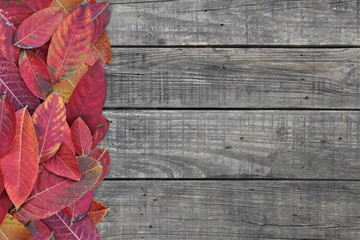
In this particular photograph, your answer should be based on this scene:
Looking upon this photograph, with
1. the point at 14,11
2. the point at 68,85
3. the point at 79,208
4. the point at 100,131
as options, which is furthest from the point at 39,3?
the point at 79,208

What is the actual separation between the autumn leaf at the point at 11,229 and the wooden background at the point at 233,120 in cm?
21

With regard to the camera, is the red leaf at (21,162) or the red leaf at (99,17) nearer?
the red leaf at (21,162)

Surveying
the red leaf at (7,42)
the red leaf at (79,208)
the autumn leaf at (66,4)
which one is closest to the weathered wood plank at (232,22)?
the autumn leaf at (66,4)

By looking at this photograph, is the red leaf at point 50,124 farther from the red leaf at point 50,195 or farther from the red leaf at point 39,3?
the red leaf at point 39,3

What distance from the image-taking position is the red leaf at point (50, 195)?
57 cm

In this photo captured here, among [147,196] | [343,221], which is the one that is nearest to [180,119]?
[147,196]

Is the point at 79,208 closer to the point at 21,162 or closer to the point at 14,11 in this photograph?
the point at 21,162

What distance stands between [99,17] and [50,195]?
0.33m

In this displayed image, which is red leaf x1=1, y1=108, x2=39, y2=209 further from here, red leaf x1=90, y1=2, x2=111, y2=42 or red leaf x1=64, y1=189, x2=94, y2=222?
red leaf x1=90, y1=2, x2=111, y2=42

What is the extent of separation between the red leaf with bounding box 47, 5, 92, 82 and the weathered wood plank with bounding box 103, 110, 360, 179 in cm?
18

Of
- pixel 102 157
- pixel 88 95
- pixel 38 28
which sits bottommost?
pixel 102 157

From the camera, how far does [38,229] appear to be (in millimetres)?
603

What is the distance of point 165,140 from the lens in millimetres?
772

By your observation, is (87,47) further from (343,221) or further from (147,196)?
(343,221)
